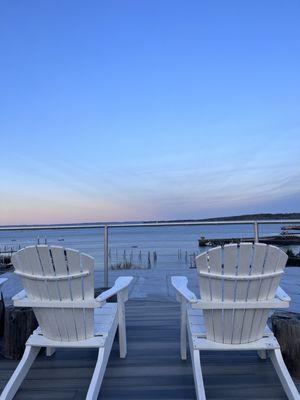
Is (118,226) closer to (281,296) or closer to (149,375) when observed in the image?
(149,375)

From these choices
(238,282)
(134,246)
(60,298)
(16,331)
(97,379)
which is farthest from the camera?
(134,246)

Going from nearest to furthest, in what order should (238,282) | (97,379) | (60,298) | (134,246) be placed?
(97,379) → (238,282) → (60,298) → (134,246)

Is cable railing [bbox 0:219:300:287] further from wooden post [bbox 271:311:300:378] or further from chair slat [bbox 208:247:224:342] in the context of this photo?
chair slat [bbox 208:247:224:342]

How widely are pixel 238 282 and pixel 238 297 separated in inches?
3.7

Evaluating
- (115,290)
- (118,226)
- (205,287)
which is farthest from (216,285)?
(118,226)

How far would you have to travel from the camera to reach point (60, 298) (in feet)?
7.79

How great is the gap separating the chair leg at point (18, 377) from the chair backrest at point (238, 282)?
1.10 meters

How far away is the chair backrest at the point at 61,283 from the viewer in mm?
2340

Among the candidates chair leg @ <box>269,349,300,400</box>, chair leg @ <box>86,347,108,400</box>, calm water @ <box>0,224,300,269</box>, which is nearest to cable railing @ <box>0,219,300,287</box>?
calm water @ <box>0,224,300,269</box>

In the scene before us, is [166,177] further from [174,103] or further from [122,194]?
[174,103]

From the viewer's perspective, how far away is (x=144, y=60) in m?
9.11

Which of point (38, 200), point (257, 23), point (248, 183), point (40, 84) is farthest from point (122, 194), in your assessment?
point (257, 23)

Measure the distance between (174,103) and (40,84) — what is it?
3.55 metres

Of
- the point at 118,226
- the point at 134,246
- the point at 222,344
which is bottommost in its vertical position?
the point at 134,246
